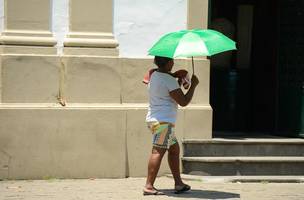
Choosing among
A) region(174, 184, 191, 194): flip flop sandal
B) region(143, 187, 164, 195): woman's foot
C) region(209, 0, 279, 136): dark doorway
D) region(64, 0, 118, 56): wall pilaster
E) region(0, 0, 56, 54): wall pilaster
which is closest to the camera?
region(143, 187, 164, 195): woman's foot

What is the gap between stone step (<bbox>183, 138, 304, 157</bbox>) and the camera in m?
9.68

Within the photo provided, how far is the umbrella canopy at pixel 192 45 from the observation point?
24.5 ft

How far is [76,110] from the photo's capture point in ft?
30.3

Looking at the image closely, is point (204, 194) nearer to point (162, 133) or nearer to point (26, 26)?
point (162, 133)

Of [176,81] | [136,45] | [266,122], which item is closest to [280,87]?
[266,122]

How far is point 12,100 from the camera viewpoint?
915 centimetres

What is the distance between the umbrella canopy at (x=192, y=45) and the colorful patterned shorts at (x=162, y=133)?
88 centimetres

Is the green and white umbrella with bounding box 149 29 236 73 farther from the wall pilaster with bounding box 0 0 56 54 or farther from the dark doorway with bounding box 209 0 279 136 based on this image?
the dark doorway with bounding box 209 0 279 136

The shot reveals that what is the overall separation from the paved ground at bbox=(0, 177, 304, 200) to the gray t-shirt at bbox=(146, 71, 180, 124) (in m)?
0.97

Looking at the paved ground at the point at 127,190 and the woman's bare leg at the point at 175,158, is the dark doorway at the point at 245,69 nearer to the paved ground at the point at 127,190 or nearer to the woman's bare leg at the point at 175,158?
the paved ground at the point at 127,190

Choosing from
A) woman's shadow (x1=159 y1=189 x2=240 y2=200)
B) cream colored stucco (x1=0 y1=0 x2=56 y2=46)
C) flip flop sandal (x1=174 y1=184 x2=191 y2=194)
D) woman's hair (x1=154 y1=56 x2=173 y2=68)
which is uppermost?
cream colored stucco (x1=0 y1=0 x2=56 y2=46)

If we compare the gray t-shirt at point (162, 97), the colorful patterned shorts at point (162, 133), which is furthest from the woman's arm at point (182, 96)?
the colorful patterned shorts at point (162, 133)

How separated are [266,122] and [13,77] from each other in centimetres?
463

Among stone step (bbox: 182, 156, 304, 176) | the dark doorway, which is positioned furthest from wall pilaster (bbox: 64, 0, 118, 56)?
the dark doorway
